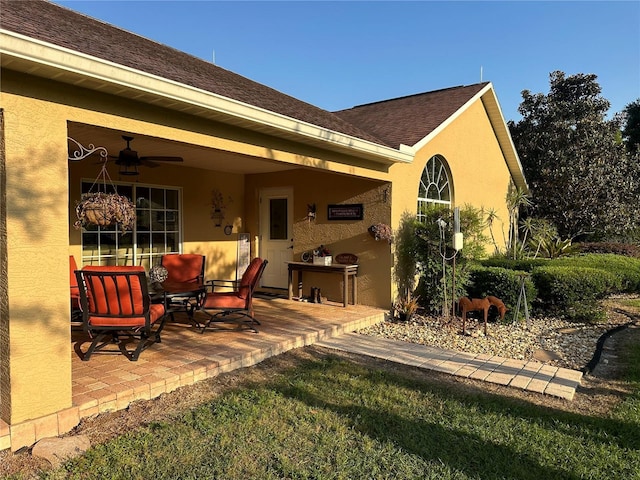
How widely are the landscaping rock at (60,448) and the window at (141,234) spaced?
16.6ft

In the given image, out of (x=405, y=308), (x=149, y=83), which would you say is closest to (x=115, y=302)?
(x=149, y=83)

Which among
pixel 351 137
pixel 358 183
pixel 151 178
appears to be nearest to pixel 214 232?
pixel 151 178

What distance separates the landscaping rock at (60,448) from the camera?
321cm

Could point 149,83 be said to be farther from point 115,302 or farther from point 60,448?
point 60,448

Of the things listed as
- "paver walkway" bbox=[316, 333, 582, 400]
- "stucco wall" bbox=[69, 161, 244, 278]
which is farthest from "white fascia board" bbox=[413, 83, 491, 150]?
"stucco wall" bbox=[69, 161, 244, 278]

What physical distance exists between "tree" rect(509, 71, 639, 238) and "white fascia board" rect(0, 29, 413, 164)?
1250cm

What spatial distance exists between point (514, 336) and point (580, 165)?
11.1 metres

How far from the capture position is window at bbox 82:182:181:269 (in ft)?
26.2

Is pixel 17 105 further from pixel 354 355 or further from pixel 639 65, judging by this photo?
pixel 639 65

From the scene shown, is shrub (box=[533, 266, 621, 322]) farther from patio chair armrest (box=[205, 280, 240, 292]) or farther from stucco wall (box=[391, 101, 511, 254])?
patio chair armrest (box=[205, 280, 240, 292])

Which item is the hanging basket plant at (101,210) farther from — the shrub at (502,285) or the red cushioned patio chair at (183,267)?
the shrub at (502,285)

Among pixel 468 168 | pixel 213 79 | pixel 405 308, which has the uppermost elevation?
pixel 213 79

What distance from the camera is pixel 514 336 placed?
728cm

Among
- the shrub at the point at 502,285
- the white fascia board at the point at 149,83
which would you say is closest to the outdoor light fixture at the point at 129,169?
the white fascia board at the point at 149,83
